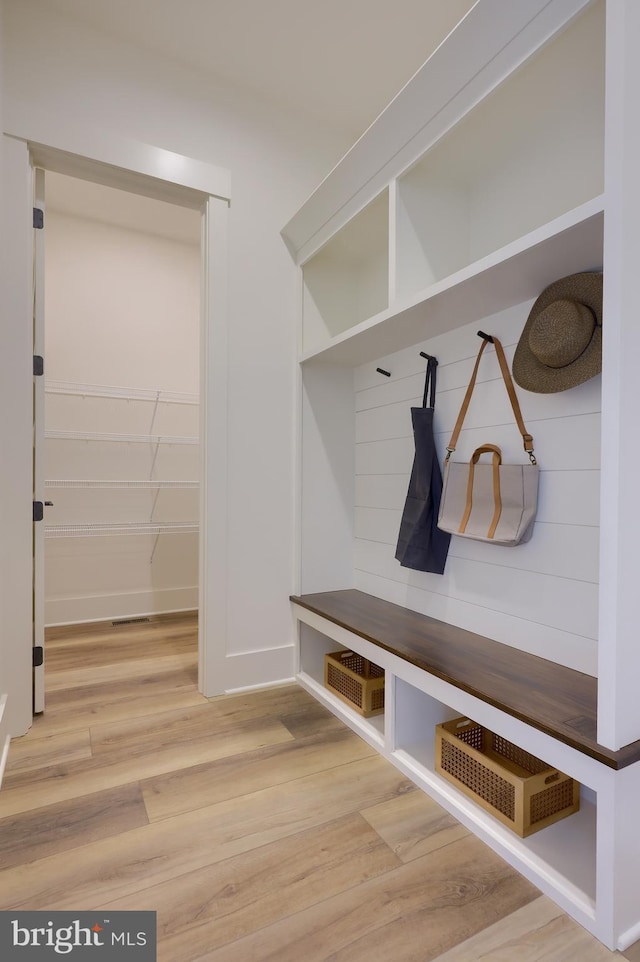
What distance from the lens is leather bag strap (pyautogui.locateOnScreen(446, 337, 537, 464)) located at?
1.66 m

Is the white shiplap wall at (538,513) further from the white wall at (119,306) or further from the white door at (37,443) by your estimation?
the white wall at (119,306)

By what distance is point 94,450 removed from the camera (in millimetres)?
3635

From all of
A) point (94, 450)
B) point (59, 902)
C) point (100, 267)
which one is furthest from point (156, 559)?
point (59, 902)

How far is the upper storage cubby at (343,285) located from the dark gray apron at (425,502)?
60 centimetres

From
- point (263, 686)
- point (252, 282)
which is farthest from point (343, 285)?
point (263, 686)

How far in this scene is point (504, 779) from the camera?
4.71 feet

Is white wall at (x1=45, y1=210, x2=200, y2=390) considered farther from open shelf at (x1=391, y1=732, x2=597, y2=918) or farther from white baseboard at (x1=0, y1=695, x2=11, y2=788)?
open shelf at (x1=391, y1=732, x2=597, y2=918)

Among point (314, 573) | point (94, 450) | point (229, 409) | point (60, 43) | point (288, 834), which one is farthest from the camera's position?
point (94, 450)

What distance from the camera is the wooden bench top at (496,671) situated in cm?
117

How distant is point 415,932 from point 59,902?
82cm

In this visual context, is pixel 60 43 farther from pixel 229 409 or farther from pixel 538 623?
pixel 538 623

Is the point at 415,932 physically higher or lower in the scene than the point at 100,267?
lower

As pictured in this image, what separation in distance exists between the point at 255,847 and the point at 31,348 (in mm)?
1866

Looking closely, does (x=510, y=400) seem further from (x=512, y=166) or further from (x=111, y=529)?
(x=111, y=529)
